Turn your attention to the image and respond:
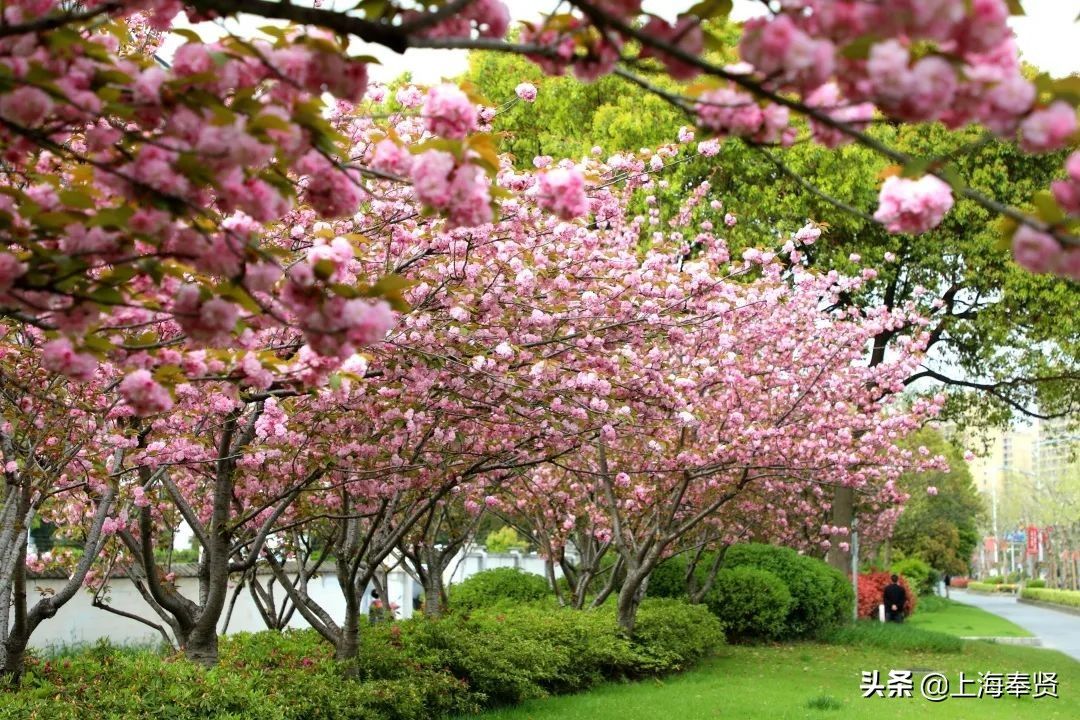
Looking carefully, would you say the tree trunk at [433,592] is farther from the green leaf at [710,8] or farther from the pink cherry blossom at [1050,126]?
the pink cherry blossom at [1050,126]

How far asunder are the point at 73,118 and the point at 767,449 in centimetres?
872

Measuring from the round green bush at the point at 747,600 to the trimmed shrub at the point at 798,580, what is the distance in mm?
421

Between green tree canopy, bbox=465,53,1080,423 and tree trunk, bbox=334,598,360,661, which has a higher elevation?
green tree canopy, bbox=465,53,1080,423

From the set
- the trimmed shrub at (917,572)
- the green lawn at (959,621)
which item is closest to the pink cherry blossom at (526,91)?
the green lawn at (959,621)

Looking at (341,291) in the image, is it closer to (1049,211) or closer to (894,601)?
(1049,211)

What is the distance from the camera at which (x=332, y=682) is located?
7430 millimetres

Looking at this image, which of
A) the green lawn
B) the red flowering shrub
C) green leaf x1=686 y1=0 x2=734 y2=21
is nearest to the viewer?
green leaf x1=686 y1=0 x2=734 y2=21

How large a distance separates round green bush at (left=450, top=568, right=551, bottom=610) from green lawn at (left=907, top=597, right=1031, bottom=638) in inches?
401

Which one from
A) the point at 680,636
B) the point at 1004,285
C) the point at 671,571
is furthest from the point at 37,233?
the point at 1004,285

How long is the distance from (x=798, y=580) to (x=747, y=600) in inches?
49.3

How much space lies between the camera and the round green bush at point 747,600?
54.2 feet

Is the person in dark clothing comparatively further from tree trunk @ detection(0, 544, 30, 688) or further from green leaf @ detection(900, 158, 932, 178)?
green leaf @ detection(900, 158, 932, 178)

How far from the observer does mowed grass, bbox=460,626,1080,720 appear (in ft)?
31.4

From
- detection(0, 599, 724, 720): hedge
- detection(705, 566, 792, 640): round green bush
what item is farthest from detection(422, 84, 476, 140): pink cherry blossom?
detection(705, 566, 792, 640): round green bush
